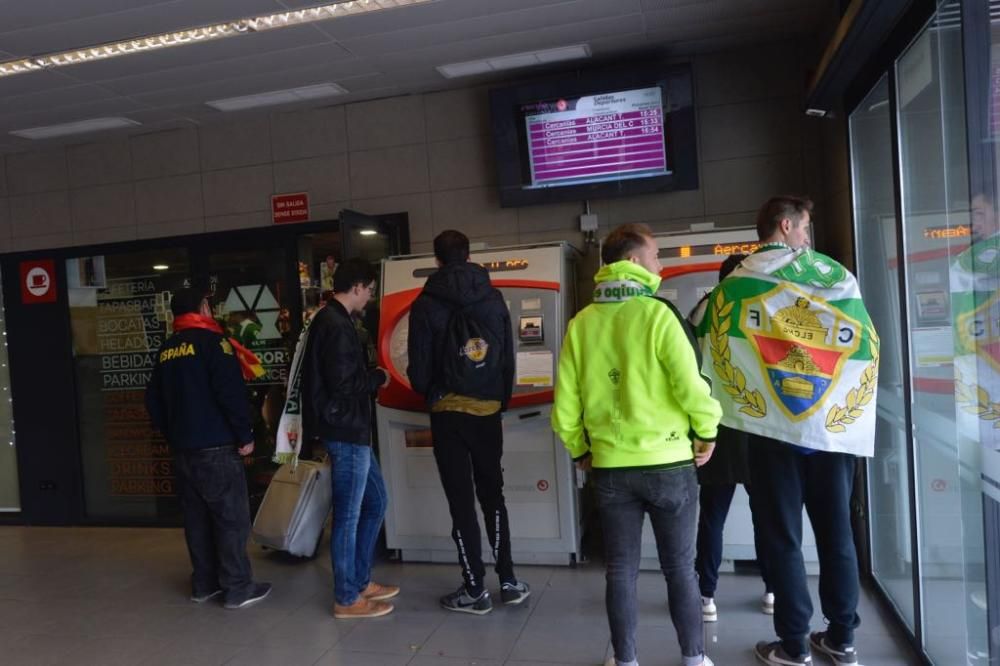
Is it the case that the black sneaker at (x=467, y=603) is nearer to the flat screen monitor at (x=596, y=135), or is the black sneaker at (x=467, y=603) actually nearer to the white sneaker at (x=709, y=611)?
the white sneaker at (x=709, y=611)

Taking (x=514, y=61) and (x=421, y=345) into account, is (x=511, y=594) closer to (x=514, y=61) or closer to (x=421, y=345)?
(x=421, y=345)

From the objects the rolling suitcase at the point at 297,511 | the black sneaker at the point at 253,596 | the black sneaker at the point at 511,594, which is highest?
the rolling suitcase at the point at 297,511

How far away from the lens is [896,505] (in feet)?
9.95

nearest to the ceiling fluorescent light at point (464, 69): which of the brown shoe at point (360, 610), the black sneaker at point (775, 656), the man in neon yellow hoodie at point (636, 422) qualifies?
the man in neon yellow hoodie at point (636, 422)

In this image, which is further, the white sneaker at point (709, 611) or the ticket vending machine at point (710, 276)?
the ticket vending machine at point (710, 276)

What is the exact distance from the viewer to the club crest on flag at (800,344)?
93.8 inches

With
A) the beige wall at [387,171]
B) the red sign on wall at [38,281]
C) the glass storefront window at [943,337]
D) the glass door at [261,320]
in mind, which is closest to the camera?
the glass storefront window at [943,337]

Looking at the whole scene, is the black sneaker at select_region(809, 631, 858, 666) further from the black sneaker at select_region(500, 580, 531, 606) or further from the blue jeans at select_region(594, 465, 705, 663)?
the black sneaker at select_region(500, 580, 531, 606)

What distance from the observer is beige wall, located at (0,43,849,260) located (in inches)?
Result: 165

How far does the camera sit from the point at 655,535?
2432 millimetres

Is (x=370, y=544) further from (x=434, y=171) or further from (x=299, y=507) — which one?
(x=434, y=171)

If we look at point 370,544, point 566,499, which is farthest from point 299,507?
point 566,499

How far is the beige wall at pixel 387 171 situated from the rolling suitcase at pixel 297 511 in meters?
1.55

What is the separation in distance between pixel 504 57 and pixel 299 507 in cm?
264
